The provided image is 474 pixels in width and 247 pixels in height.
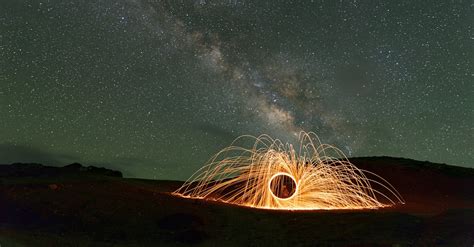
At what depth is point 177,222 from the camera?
18203 mm

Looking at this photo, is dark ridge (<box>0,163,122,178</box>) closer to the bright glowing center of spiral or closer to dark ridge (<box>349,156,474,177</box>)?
the bright glowing center of spiral

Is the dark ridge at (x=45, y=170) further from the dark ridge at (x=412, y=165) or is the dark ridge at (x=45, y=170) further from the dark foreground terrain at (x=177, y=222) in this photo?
the dark ridge at (x=412, y=165)

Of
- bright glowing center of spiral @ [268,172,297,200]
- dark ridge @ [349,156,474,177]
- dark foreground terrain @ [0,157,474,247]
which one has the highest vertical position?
dark ridge @ [349,156,474,177]

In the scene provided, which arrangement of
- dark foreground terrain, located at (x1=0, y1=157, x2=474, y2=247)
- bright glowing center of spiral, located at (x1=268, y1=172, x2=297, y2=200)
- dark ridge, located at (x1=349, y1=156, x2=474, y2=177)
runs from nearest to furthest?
1. dark foreground terrain, located at (x1=0, y1=157, x2=474, y2=247)
2. bright glowing center of spiral, located at (x1=268, y1=172, x2=297, y2=200)
3. dark ridge, located at (x1=349, y1=156, x2=474, y2=177)

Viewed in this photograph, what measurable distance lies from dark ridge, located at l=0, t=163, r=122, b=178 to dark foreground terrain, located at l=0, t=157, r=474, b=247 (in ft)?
38.8

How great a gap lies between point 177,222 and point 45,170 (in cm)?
2168

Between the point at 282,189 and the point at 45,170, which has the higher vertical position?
the point at 45,170

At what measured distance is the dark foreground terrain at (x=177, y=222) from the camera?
15.6 meters

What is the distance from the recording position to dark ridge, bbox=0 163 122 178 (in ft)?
112

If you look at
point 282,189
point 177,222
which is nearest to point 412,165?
point 282,189

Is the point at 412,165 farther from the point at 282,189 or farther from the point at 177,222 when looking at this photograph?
the point at 177,222

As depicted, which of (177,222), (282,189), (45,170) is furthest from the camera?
(45,170)

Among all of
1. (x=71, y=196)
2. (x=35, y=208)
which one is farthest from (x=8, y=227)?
(x=71, y=196)

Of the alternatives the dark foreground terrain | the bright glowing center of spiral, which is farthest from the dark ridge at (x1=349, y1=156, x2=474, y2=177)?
the bright glowing center of spiral
